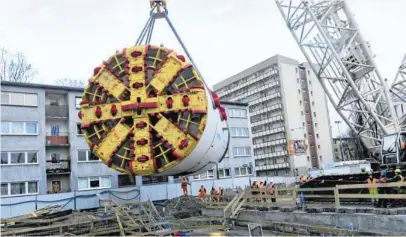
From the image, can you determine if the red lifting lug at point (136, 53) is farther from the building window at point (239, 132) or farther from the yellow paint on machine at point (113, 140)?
the building window at point (239, 132)

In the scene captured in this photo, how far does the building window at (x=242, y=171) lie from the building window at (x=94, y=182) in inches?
551

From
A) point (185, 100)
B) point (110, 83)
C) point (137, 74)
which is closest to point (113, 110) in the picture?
point (110, 83)

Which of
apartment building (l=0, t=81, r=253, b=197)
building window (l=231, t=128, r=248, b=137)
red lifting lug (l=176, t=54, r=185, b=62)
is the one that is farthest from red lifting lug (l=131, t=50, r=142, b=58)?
building window (l=231, t=128, r=248, b=137)

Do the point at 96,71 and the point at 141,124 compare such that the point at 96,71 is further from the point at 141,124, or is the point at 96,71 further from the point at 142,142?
the point at 142,142

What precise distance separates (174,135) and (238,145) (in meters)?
27.9

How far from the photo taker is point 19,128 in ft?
81.2

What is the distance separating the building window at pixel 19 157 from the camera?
23731 millimetres

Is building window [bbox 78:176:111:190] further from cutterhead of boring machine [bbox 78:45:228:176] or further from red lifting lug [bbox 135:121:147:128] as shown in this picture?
red lifting lug [bbox 135:121:147:128]

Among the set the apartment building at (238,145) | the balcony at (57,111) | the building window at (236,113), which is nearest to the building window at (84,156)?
the balcony at (57,111)

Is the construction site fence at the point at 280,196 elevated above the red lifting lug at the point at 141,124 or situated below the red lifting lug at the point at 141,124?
below

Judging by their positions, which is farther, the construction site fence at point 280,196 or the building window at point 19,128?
the building window at point 19,128

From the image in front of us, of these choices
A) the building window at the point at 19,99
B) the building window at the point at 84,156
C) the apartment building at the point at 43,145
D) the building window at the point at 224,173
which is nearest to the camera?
the apartment building at the point at 43,145

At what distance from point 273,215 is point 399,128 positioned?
13.0m

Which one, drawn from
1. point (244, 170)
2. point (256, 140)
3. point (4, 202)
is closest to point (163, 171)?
point (4, 202)
